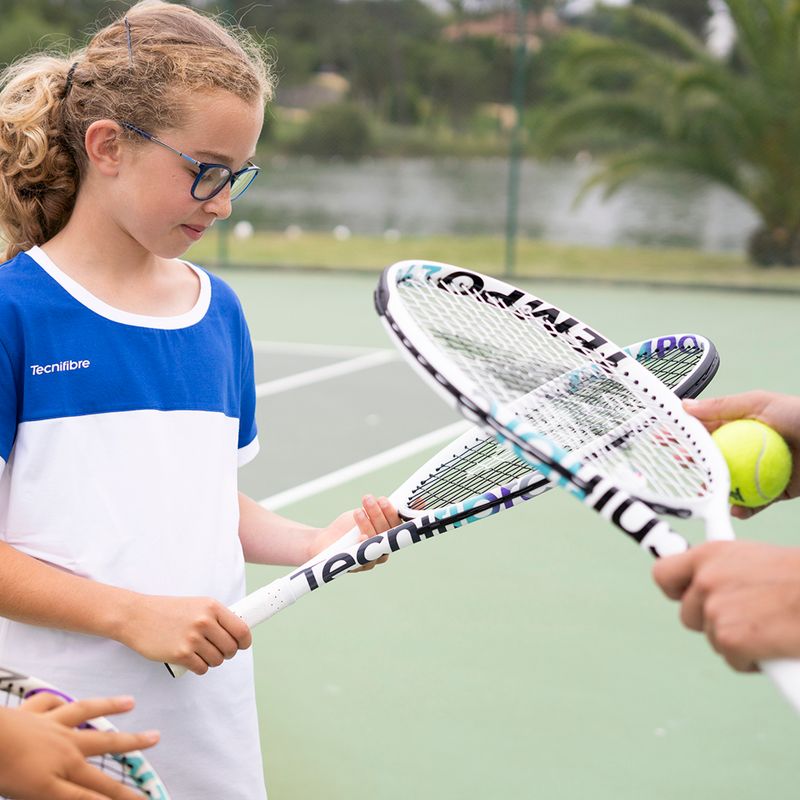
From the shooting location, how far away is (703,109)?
411 inches

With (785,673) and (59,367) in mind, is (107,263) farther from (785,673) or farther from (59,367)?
(785,673)

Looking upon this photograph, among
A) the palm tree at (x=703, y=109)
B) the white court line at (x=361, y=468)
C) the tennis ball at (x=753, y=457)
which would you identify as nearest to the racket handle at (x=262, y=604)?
the tennis ball at (x=753, y=457)

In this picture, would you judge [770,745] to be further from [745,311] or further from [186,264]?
[745,311]

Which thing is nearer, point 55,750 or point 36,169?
point 55,750

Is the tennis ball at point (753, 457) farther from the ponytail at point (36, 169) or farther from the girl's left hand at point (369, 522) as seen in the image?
the ponytail at point (36, 169)

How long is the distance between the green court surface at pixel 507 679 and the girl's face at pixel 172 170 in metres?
1.24

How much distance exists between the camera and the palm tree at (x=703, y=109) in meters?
10.2

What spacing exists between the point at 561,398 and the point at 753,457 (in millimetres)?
265

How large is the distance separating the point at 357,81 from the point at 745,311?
428 centimetres

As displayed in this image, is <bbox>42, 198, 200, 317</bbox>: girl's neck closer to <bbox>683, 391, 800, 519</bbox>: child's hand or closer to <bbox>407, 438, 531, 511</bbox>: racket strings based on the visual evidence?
<bbox>407, 438, 531, 511</bbox>: racket strings

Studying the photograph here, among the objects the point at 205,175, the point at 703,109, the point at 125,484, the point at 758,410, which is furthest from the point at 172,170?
the point at 703,109

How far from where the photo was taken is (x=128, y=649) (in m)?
1.52

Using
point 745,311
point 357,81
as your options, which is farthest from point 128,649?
point 357,81

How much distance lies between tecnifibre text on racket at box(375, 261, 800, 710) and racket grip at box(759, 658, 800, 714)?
7.2 inches
